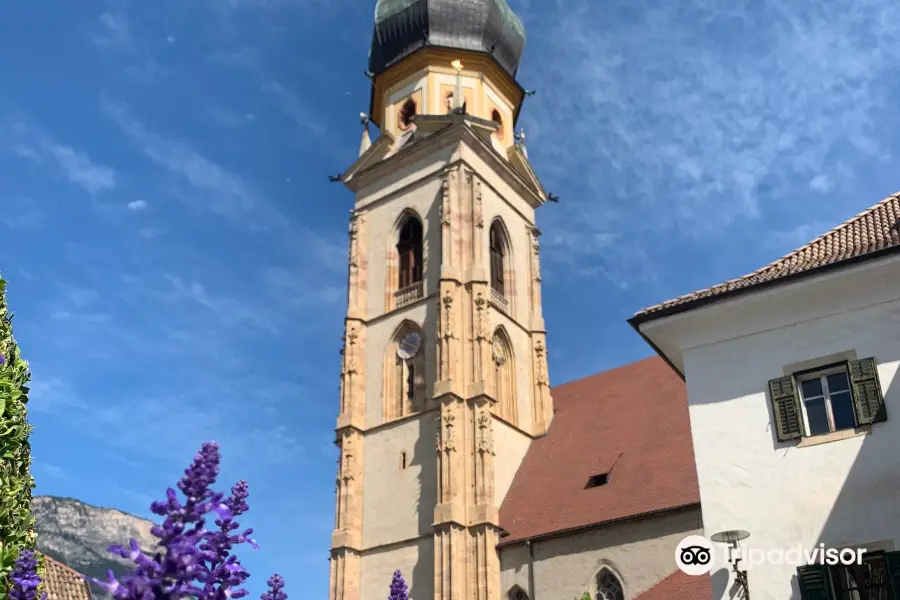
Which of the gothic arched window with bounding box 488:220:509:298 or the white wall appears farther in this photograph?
the gothic arched window with bounding box 488:220:509:298

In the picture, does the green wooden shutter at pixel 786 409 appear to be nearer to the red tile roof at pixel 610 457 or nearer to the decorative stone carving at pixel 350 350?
the red tile roof at pixel 610 457

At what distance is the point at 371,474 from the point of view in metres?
27.4

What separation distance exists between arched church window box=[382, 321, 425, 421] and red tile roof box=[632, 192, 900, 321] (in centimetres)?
1564

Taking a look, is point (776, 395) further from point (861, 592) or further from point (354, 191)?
point (354, 191)

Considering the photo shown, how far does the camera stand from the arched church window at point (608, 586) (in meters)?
22.3

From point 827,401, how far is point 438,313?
17.3 m

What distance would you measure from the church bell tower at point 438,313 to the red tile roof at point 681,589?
18.5ft

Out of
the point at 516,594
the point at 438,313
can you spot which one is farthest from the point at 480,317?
the point at 516,594

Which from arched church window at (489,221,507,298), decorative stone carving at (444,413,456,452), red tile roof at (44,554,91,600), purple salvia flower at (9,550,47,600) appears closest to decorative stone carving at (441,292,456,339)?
decorative stone carving at (444,413,456,452)

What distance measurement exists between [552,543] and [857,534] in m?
14.0

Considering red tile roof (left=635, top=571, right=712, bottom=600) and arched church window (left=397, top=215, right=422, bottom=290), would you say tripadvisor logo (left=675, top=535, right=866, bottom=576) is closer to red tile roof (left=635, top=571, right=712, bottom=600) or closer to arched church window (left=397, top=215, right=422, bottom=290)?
red tile roof (left=635, top=571, right=712, bottom=600)

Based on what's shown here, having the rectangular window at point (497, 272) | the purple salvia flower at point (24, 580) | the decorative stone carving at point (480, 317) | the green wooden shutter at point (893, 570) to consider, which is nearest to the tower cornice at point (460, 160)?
the rectangular window at point (497, 272)

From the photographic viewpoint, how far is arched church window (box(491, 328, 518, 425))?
28070mm

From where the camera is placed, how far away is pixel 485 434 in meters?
25.5
